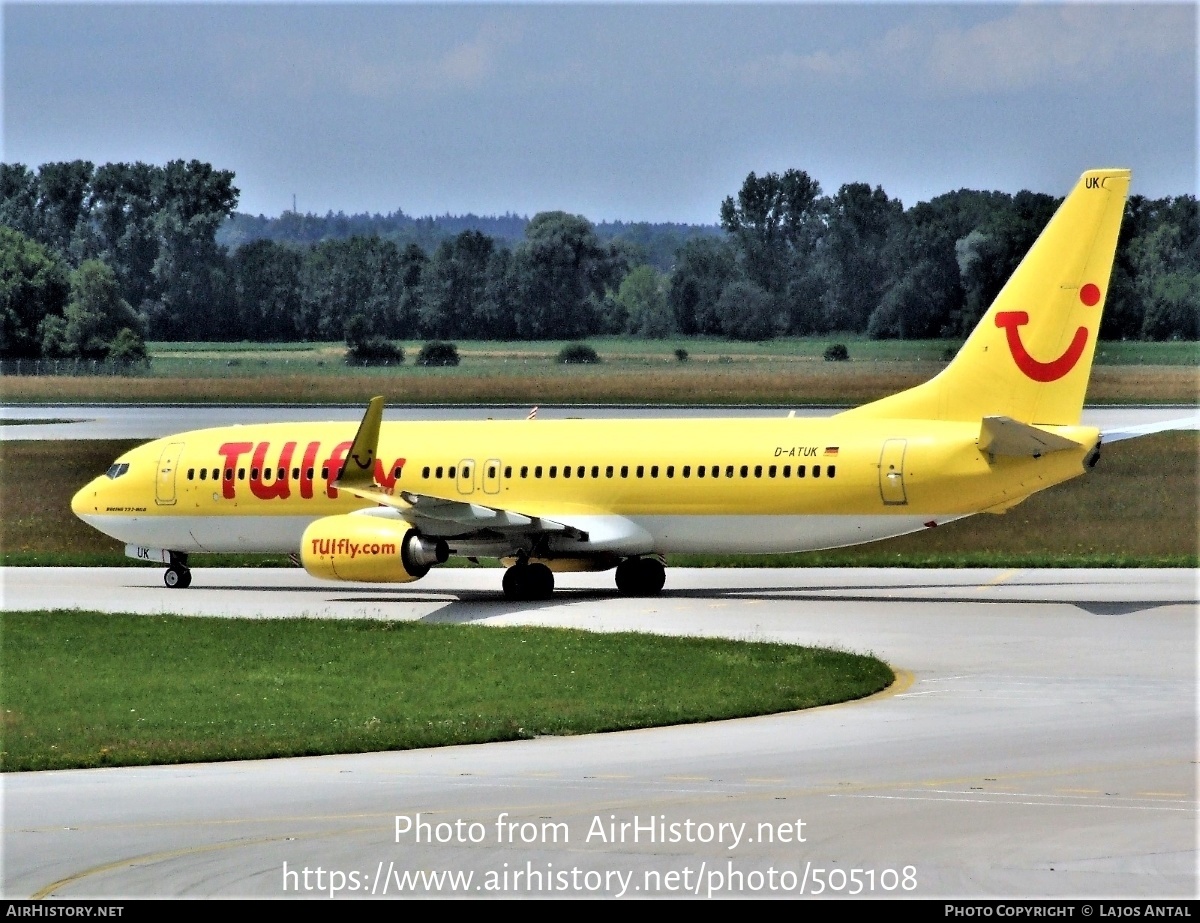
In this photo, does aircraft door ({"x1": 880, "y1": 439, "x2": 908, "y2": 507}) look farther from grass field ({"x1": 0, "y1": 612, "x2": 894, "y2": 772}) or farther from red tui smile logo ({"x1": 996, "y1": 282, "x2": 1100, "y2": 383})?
grass field ({"x1": 0, "y1": 612, "x2": 894, "y2": 772})

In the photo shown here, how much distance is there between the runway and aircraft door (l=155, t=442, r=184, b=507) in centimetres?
1964

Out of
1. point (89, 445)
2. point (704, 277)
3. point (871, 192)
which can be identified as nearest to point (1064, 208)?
point (89, 445)

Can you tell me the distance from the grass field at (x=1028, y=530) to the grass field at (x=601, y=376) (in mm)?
15510

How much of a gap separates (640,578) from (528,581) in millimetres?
2594

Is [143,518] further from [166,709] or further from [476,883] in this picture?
[476,883]

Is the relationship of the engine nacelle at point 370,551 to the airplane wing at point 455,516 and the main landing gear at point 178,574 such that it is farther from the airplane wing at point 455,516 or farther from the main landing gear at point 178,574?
the main landing gear at point 178,574

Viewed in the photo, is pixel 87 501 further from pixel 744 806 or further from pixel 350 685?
pixel 744 806

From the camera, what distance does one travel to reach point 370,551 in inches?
1455

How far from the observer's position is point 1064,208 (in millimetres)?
34688

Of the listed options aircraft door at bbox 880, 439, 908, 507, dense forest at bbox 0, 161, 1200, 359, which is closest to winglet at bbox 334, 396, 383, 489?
aircraft door at bbox 880, 439, 908, 507

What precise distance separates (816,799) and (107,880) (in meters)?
6.50

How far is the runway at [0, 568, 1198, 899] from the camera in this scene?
1463 cm

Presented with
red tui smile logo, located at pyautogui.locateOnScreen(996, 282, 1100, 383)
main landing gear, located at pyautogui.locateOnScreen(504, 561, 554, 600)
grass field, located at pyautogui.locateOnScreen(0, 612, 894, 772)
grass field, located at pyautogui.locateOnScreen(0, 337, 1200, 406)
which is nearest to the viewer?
grass field, located at pyautogui.locateOnScreen(0, 612, 894, 772)

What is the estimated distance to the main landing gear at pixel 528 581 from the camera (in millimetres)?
38625
